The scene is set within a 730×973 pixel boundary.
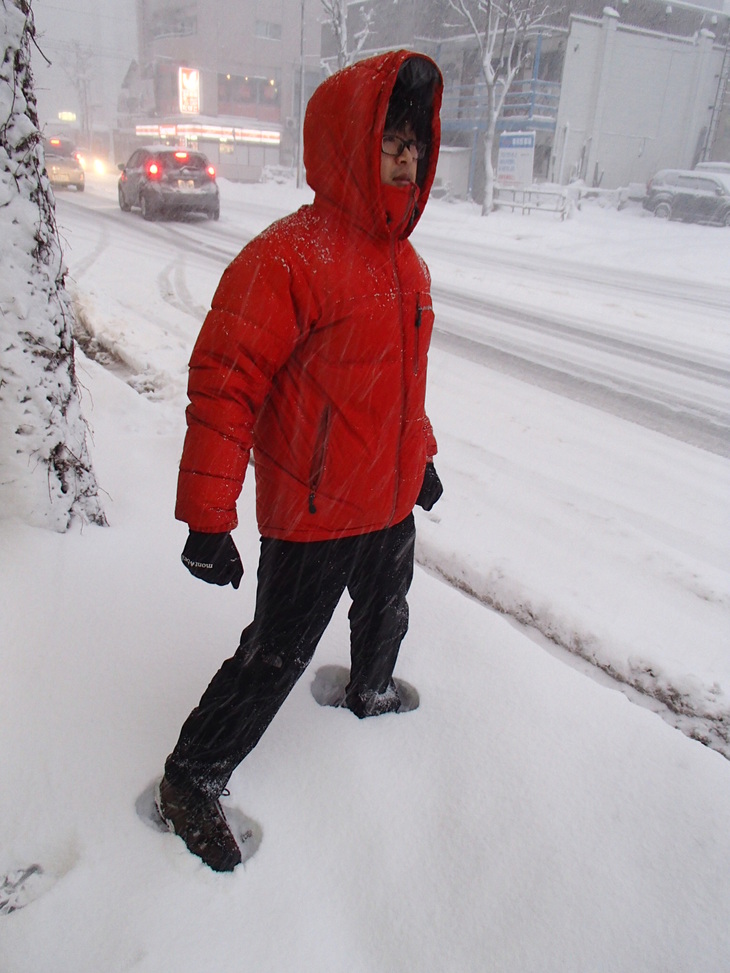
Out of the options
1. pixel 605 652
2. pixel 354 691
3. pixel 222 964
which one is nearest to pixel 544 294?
pixel 605 652

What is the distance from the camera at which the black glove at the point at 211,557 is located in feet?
4.59

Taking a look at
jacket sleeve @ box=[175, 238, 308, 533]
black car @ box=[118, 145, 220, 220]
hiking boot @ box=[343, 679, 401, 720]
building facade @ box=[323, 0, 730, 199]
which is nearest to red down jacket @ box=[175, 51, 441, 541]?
jacket sleeve @ box=[175, 238, 308, 533]

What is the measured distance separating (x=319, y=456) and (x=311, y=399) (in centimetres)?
13

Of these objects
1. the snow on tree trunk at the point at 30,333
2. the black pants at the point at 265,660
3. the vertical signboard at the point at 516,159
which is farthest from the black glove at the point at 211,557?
the vertical signboard at the point at 516,159

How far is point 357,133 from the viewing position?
132 centimetres

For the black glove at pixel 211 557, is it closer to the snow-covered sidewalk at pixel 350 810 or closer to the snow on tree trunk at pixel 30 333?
Answer: the snow-covered sidewalk at pixel 350 810

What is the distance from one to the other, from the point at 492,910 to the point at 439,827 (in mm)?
231

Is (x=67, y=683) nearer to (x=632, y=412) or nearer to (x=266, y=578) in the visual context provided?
(x=266, y=578)

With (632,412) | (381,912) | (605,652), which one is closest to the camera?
(381,912)

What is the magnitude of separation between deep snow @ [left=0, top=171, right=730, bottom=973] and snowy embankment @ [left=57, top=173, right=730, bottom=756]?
2 centimetres

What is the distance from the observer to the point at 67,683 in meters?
2.01

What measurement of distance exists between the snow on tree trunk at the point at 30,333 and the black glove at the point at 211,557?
4.06 ft

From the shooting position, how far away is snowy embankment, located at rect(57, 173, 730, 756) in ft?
8.36

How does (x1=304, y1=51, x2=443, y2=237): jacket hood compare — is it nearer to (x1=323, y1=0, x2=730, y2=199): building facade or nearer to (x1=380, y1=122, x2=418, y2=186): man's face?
(x1=380, y1=122, x2=418, y2=186): man's face
